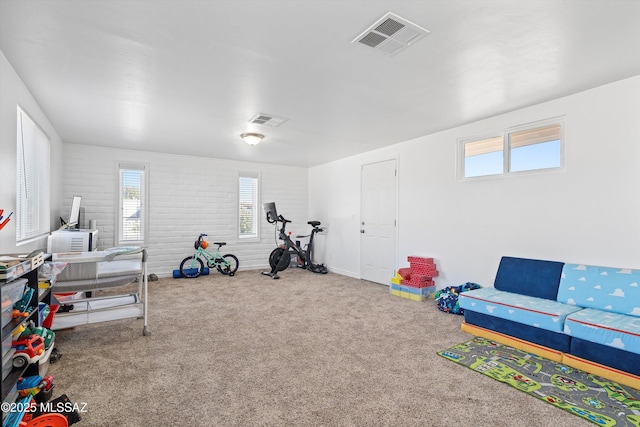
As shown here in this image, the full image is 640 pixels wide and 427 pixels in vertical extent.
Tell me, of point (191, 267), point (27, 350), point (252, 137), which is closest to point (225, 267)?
point (191, 267)

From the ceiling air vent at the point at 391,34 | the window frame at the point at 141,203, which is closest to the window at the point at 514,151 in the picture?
the ceiling air vent at the point at 391,34

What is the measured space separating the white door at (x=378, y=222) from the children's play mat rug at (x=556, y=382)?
8.67 feet

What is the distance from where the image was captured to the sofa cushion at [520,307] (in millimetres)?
2771

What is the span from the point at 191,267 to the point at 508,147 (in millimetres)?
5843

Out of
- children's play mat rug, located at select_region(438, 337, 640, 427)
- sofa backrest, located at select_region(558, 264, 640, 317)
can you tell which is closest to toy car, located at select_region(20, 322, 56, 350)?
children's play mat rug, located at select_region(438, 337, 640, 427)

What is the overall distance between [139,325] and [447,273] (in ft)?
13.3

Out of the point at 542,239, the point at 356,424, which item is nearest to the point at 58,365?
the point at 356,424

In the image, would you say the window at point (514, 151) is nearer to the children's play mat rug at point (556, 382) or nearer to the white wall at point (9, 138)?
the children's play mat rug at point (556, 382)

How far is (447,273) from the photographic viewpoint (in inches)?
180

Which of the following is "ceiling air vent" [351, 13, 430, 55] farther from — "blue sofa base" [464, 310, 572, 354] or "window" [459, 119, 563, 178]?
"blue sofa base" [464, 310, 572, 354]

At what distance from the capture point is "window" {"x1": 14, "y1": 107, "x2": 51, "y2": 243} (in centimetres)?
315

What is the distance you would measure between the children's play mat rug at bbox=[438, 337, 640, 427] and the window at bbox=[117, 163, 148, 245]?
5.72 m

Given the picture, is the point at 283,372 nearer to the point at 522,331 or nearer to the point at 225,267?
the point at 522,331

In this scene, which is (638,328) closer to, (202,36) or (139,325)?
(202,36)
